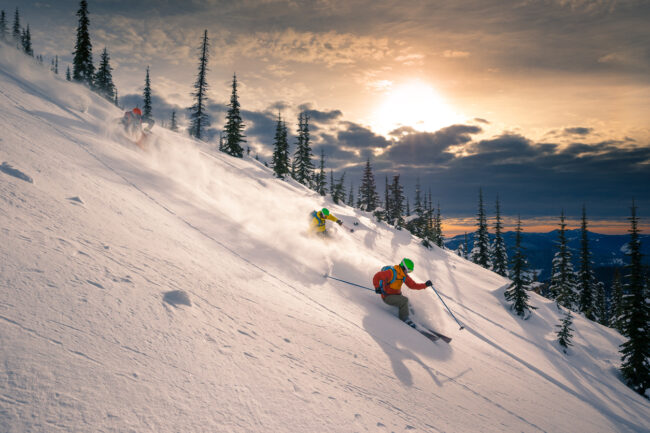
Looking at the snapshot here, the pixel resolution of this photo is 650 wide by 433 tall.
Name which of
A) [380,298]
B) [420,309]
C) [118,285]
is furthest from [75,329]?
[420,309]

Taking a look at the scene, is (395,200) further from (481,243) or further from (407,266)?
(407,266)

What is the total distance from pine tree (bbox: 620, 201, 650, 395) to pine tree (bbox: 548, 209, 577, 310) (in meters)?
10.2

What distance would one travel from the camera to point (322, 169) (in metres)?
64.3

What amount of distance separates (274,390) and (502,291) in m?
25.0

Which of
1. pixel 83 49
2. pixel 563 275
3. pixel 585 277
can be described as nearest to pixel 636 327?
pixel 563 275

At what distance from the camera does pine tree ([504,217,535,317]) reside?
2033cm

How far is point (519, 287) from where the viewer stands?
20.5 meters

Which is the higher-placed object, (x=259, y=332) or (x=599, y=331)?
(x=259, y=332)

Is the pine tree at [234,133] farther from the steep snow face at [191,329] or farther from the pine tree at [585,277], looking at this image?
the pine tree at [585,277]

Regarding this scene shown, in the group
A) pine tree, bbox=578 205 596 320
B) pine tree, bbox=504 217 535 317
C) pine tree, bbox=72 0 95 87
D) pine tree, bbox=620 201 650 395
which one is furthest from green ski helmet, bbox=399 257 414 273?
pine tree, bbox=72 0 95 87

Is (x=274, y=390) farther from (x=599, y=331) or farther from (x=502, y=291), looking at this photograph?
(x=599, y=331)

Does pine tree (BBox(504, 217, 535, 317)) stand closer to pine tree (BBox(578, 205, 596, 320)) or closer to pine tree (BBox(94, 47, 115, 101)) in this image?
pine tree (BBox(578, 205, 596, 320))

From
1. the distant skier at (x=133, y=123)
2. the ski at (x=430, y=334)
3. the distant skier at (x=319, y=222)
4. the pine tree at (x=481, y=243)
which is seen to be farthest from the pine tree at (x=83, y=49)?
the pine tree at (x=481, y=243)

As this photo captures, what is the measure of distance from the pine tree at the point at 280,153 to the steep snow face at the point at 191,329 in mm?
24997
